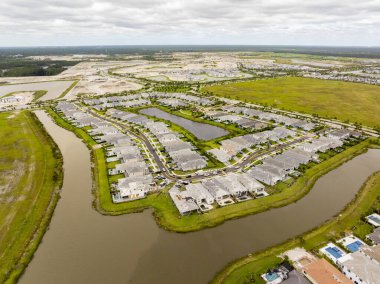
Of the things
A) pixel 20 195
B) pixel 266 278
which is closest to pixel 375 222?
pixel 266 278

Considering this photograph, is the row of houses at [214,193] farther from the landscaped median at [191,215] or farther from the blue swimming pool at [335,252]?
the blue swimming pool at [335,252]

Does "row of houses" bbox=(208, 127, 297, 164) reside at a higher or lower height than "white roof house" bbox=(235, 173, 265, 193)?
higher

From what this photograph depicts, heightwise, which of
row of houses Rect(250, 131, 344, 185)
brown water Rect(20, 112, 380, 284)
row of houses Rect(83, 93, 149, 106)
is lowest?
brown water Rect(20, 112, 380, 284)

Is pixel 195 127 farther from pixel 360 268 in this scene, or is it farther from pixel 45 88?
pixel 45 88

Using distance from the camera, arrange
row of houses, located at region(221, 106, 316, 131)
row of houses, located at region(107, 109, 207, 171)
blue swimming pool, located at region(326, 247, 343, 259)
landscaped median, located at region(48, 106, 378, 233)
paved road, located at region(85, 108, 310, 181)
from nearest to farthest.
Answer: blue swimming pool, located at region(326, 247, 343, 259), landscaped median, located at region(48, 106, 378, 233), paved road, located at region(85, 108, 310, 181), row of houses, located at region(107, 109, 207, 171), row of houses, located at region(221, 106, 316, 131)

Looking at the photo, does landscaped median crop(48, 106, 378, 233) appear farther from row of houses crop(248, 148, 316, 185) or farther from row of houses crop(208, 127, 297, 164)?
row of houses crop(208, 127, 297, 164)

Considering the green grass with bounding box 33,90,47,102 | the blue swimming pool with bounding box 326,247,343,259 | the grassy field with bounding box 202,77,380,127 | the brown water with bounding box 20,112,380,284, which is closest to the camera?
the brown water with bounding box 20,112,380,284

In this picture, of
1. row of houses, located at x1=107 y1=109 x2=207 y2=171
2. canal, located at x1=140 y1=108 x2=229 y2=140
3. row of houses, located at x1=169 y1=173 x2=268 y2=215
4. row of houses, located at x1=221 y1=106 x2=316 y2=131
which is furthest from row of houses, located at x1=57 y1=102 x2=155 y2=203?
row of houses, located at x1=221 y1=106 x2=316 y2=131

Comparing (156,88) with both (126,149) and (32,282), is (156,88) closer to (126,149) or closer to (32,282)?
(126,149)
